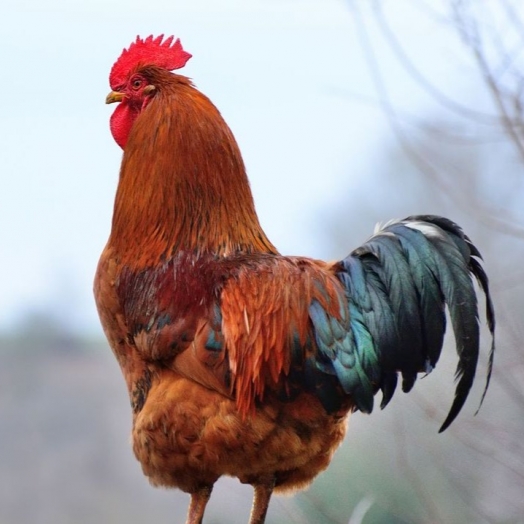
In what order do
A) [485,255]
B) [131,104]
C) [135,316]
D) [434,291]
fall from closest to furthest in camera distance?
[434,291] → [135,316] → [131,104] → [485,255]

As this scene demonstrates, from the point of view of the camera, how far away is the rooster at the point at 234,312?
246 centimetres

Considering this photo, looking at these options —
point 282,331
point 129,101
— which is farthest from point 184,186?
point 282,331

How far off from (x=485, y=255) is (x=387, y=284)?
1780 mm

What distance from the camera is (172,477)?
269cm

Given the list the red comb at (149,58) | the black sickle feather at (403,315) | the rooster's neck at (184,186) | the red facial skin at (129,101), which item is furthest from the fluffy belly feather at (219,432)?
the red comb at (149,58)

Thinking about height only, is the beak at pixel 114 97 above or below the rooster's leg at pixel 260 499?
above

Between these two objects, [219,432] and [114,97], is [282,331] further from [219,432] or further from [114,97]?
[114,97]

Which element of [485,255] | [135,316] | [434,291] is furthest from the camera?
[485,255]

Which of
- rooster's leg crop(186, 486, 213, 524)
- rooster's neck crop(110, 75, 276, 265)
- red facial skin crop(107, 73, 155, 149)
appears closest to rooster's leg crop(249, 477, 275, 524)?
rooster's leg crop(186, 486, 213, 524)

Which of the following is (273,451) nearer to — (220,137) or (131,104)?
(220,137)

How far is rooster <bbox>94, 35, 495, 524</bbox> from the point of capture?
2.46 metres

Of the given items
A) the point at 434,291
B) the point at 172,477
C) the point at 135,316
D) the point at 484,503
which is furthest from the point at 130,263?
the point at 484,503

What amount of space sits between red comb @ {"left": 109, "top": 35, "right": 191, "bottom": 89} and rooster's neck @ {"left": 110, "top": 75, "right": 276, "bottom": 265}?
0.51 feet

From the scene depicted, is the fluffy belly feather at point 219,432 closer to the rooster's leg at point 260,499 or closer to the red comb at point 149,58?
the rooster's leg at point 260,499
